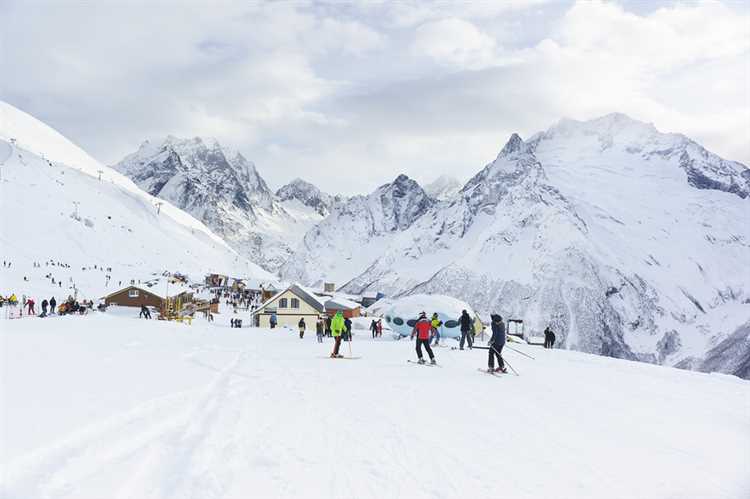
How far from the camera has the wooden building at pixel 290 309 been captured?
63.8 meters

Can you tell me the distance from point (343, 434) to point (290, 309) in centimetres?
5711

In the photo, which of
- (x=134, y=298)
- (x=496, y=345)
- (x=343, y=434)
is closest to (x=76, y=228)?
(x=134, y=298)

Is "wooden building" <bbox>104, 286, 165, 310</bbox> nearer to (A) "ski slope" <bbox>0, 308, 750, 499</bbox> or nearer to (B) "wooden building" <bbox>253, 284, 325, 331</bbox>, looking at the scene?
(B) "wooden building" <bbox>253, 284, 325, 331</bbox>

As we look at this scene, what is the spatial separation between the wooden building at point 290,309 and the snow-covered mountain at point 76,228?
2541 centimetres

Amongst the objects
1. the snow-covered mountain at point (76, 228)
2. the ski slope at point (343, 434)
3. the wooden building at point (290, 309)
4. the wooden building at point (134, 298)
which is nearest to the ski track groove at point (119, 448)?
the ski slope at point (343, 434)

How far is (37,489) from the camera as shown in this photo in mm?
5711

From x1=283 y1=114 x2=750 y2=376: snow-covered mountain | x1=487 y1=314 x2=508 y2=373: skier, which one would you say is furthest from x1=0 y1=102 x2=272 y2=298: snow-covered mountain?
x1=283 y1=114 x2=750 y2=376: snow-covered mountain

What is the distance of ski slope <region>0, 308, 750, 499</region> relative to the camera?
21.0 feet

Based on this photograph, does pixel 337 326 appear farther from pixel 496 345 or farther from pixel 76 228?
pixel 76 228

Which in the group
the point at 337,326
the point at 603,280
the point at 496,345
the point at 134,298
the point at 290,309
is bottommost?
the point at 290,309

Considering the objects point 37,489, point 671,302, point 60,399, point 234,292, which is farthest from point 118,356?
point 671,302

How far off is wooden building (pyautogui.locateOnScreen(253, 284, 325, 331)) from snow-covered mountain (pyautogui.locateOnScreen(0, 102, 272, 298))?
25.4 meters

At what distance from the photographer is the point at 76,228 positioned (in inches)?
4454

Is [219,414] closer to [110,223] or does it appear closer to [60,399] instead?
[60,399]
